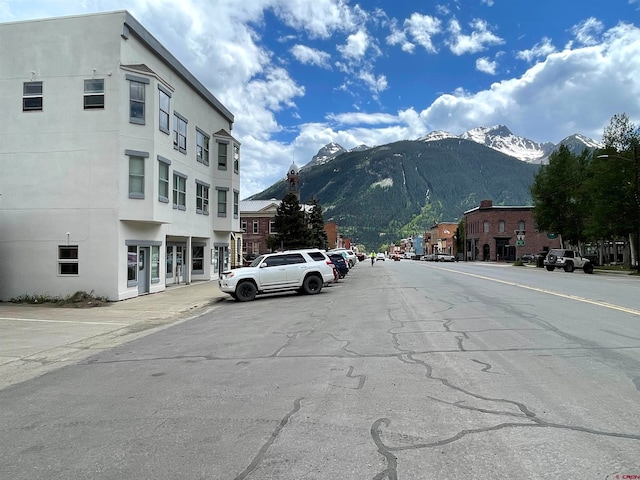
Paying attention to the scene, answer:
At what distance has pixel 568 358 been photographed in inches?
291

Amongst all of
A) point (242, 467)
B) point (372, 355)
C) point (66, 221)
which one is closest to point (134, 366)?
point (372, 355)

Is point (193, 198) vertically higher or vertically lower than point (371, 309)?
higher

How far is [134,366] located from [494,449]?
594 cm

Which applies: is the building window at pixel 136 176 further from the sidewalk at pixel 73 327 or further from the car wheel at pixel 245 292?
the car wheel at pixel 245 292

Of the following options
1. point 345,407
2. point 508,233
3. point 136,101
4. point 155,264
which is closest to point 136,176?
point 136,101

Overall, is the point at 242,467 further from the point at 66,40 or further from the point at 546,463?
the point at 66,40

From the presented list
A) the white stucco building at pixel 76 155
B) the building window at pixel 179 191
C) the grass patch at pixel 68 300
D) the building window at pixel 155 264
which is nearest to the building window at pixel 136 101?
the white stucco building at pixel 76 155

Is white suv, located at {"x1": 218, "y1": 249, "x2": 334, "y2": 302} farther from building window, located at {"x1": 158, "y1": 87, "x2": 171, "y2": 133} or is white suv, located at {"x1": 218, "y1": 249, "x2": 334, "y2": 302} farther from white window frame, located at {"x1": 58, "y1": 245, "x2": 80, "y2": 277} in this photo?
building window, located at {"x1": 158, "y1": 87, "x2": 171, "y2": 133}

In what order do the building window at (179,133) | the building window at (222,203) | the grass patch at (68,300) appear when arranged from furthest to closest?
the building window at (222,203), the building window at (179,133), the grass patch at (68,300)

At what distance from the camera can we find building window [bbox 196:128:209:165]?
28484 mm

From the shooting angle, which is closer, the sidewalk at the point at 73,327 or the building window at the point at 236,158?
the sidewalk at the point at 73,327

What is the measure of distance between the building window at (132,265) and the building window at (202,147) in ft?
30.7

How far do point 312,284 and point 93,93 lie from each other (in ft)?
37.9

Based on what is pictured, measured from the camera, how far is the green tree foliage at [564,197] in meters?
49.0
